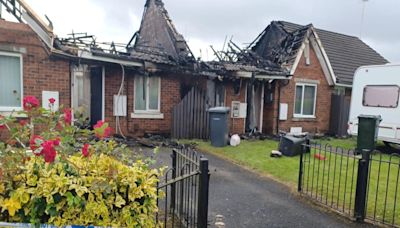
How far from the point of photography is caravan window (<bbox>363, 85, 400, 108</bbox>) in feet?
32.6

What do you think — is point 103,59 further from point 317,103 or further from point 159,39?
point 317,103

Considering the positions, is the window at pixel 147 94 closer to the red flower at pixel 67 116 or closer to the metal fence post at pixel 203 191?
the red flower at pixel 67 116

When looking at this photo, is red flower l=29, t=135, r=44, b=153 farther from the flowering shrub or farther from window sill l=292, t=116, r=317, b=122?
window sill l=292, t=116, r=317, b=122

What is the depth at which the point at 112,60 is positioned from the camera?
9547mm

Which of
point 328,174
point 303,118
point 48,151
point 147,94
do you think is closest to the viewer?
point 48,151

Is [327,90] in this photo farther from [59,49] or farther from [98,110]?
[59,49]

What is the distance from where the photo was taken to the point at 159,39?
14922 millimetres

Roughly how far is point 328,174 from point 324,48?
43.5ft

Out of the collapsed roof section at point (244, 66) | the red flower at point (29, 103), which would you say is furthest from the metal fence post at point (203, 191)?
the collapsed roof section at point (244, 66)

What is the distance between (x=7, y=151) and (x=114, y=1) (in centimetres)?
1146

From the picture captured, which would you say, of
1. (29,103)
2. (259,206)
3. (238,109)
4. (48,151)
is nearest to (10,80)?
(29,103)

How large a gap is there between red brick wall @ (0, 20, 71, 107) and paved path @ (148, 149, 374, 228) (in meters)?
6.01

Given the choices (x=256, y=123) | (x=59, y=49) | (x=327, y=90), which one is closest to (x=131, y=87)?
(x=59, y=49)

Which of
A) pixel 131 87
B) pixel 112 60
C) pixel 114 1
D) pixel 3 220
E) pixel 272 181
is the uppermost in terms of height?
pixel 114 1
